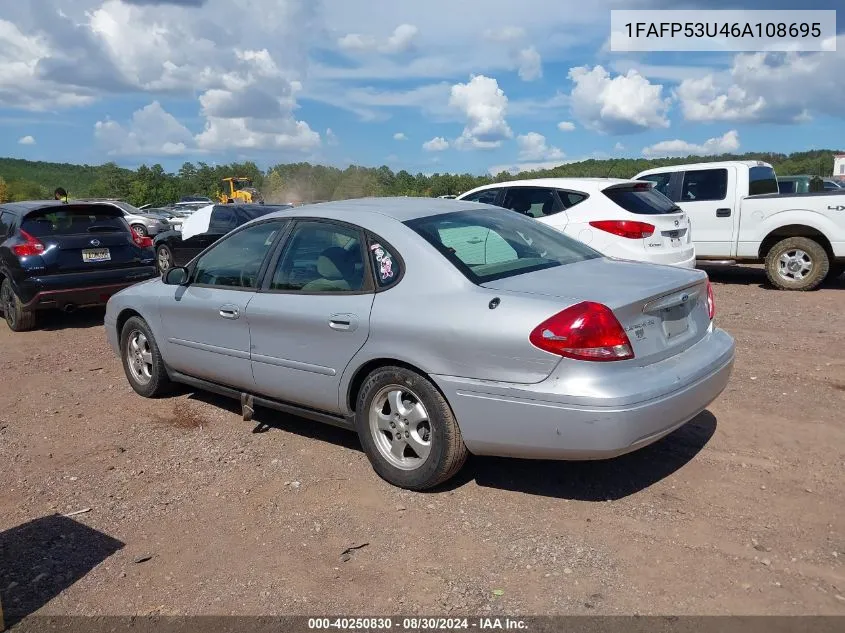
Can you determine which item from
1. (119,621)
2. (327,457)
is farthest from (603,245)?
(119,621)

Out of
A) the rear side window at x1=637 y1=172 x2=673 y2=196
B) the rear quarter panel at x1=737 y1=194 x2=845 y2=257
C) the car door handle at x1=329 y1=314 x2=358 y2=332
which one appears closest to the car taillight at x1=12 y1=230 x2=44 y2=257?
the car door handle at x1=329 y1=314 x2=358 y2=332

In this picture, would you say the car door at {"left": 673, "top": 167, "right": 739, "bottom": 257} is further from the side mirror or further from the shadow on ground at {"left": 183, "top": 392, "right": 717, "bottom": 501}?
the side mirror

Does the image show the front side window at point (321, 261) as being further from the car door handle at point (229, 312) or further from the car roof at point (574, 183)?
the car roof at point (574, 183)

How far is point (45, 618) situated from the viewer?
118 inches

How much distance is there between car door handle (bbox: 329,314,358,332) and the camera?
4047 millimetres

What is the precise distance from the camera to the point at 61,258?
8.84m

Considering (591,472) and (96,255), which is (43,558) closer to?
(591,472)

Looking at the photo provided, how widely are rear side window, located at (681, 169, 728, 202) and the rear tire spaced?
30.7 ft

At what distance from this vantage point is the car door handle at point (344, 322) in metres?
4.05

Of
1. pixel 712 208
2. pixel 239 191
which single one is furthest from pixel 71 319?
pixel 239 191

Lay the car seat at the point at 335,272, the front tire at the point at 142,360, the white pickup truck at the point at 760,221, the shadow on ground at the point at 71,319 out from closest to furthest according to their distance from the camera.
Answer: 1. the car seat at the point at 335,272
2. the front tire at the point at 142,360
3. the shadow on ground at the point at 71,319
4. the white pickup truck at the point at 760,221

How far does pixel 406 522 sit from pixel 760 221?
8.66m

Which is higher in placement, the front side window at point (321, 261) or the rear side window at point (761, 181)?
the rear side window at point (761, 181)

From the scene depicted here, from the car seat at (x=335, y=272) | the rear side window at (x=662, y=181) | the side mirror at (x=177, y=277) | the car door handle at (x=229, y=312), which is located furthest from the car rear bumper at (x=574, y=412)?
the rear side window at (x=662, y=181)
